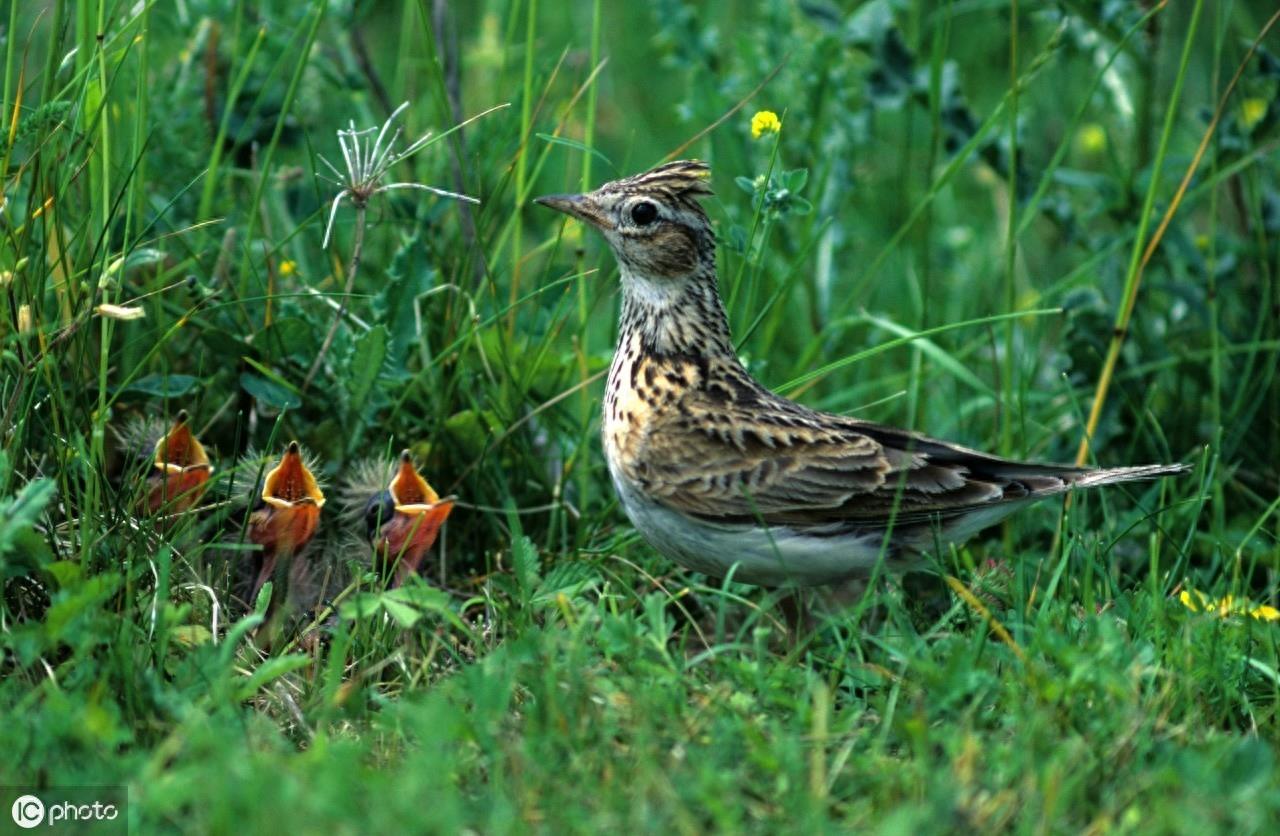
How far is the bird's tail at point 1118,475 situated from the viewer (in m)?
4.54

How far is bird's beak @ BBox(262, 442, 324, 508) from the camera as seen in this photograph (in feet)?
14.5

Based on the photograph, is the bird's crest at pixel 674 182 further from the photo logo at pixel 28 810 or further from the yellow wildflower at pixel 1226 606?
the photo logo at pixel 28 810

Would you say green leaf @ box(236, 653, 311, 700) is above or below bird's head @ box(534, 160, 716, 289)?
below

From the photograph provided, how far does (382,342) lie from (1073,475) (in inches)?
79.3

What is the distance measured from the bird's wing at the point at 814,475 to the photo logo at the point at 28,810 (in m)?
1.84

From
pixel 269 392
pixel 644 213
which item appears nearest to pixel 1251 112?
pixel 644 213

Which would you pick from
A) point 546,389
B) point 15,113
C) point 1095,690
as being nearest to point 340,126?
point 546,389

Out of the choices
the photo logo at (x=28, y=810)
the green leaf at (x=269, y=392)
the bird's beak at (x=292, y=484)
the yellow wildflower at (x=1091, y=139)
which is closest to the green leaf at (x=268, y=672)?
the photo logo at (x=28, y=810)

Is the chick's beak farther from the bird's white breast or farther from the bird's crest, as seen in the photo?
the bird's white breast

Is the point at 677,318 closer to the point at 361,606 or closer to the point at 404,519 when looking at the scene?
the point at 404,519

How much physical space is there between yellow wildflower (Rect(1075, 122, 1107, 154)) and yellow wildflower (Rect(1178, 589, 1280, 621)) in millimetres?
3201

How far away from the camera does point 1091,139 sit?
783 cm

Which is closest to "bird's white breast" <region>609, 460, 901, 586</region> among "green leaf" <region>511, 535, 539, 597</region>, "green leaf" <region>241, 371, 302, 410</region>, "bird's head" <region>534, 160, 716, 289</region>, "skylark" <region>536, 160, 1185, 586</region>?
"skylark" <region>536, 160, 1185, 586</region>

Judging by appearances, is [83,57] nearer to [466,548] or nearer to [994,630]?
[466,548]
